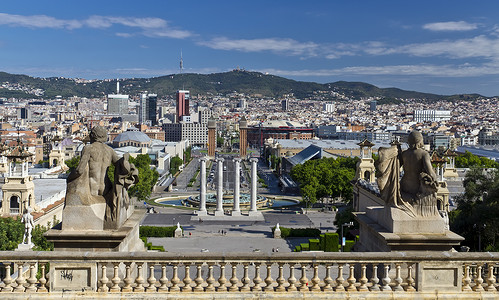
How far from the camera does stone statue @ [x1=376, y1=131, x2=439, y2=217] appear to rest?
8.05m

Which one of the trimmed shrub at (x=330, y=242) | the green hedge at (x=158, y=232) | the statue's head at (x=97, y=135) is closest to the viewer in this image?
the statue's head at (x=97, y=135)

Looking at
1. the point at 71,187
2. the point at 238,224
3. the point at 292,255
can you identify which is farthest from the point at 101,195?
the point at 238,224

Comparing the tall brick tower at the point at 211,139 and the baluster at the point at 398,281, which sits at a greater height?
the baluster at the point at 398,281

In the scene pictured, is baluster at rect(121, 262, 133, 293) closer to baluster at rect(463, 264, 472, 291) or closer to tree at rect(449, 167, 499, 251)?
baluster at rect(463, 264, 472, 291)

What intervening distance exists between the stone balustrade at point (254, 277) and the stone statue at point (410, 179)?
78cm

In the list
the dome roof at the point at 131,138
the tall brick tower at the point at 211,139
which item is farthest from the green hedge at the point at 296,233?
the tall brick tower at the point at 211,139

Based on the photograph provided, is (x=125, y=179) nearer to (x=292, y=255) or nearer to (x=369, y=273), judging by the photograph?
(x=292, y=255)

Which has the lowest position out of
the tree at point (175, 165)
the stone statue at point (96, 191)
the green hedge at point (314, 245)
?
the tree at point (175, 165)

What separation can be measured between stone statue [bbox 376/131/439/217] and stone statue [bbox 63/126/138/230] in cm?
384

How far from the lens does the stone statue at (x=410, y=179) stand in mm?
8055

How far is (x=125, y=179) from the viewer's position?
7977 mm

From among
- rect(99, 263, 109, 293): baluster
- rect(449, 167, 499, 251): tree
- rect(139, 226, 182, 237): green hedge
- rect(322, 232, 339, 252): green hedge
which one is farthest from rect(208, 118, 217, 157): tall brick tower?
rect(99, 263, 109, 293): baluster

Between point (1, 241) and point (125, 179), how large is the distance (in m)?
19.3

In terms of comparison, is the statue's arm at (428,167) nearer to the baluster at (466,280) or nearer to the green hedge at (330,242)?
the baluster at (466,280)
